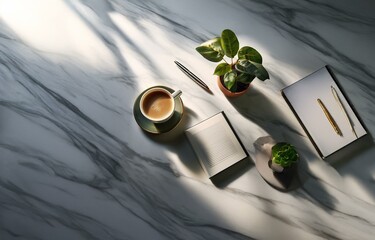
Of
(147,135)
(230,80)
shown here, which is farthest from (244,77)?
(147,135)

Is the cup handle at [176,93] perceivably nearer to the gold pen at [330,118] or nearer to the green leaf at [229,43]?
the green leaf at [229,43]

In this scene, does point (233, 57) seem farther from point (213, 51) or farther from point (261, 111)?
point (261, 111)

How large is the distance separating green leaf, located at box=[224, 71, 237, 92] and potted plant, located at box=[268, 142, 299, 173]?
0.16m

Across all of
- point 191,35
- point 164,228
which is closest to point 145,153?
point 164,228

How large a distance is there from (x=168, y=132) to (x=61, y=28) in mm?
377

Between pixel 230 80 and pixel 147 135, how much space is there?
235 millimetres

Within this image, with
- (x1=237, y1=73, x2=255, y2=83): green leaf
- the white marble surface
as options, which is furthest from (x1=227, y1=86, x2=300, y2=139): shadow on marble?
(x1=237, y1=73, x2=255, y2=83): green leaf

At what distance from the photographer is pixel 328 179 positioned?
78cm

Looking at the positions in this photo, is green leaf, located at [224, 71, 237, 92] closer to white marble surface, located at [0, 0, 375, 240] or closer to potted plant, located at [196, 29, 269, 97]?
potted plant, located at [196, 29, 269, 97]

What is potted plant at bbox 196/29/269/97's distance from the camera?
2.27 feet

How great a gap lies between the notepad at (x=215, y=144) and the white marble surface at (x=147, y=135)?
0.08 feet

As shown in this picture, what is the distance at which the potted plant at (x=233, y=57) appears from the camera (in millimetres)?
691

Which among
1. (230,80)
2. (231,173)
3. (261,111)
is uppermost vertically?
(230,80)

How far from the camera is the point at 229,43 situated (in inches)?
27.4
